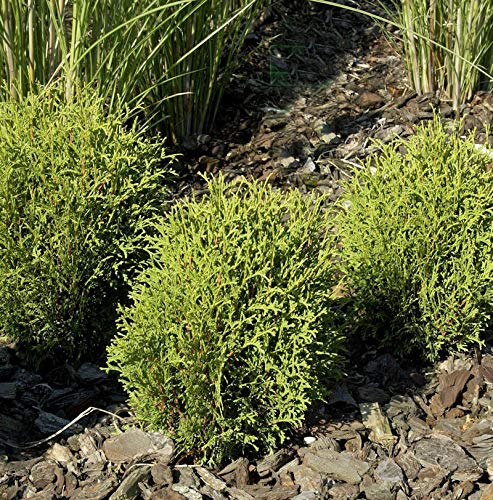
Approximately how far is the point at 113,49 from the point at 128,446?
184 cm

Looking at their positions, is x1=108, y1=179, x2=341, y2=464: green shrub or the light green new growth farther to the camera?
the light green new growth

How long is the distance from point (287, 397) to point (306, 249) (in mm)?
497

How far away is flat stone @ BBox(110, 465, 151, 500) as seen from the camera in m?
2.64

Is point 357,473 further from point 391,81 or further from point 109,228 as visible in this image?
point 391,81

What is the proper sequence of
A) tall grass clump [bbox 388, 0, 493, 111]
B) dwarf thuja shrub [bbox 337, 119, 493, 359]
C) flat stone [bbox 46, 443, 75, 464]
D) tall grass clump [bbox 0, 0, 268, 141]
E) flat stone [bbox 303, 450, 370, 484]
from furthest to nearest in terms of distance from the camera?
tall grass clump [bbox 388, 0, 493, 111], tall grass clump [bbox 0, 0, 268, 141], dwarf thuja shrub [bbox 337, 119, 493, 359], flat stone [bbox 46, 443, 75, 464], flat stone [bbox 303, 450, 370, 484]

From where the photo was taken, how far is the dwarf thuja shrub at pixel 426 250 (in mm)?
3254

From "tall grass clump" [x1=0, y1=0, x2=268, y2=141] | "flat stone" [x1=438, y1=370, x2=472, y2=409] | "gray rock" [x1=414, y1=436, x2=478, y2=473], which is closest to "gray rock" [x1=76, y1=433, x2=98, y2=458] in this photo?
A: "gray rock" [x1=414, y1=436, x2=478, y2=473]

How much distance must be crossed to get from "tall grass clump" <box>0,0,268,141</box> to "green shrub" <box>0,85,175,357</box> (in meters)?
0.51

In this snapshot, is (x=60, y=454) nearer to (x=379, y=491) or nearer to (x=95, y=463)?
(x=95, y=463)

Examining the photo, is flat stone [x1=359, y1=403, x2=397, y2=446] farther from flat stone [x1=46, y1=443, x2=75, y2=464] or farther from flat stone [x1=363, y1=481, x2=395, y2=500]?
flat stone [x1=46, y1=443, x2=75, y2=464]

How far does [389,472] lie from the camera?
2.78 m

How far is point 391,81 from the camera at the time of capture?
18.9 ft

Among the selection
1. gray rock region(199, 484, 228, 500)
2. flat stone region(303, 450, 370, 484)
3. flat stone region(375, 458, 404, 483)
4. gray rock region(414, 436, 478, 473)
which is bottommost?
flat stone region(375, 458, 404, 483)

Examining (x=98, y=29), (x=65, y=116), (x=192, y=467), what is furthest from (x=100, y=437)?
(x=98, y=29)
